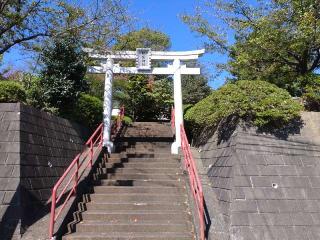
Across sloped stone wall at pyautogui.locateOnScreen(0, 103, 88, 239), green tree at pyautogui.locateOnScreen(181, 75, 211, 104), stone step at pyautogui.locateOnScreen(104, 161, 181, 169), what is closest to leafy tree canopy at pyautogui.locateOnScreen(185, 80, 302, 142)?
stone step at pyautogui.locateOnScreen(104, 161, 181, 169)

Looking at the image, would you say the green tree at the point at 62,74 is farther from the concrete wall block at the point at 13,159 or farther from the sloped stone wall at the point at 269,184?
the sloped stone wall at the point at 269,184

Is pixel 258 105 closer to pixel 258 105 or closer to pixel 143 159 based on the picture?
pixel 258 105

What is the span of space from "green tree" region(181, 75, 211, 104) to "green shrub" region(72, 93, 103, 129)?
10899mm

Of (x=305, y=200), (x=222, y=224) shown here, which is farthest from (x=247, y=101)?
(x=222, y=224)

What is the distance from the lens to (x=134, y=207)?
8039mm

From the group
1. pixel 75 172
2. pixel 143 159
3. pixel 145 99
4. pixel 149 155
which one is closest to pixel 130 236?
pixel 75 172

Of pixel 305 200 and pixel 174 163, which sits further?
pixel 174 163

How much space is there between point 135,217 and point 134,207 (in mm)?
410

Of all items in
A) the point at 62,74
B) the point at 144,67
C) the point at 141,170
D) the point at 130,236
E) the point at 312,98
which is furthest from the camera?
the point at 144,67

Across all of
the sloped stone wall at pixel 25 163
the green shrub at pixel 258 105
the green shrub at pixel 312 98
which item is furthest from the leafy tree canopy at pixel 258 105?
the sloped stone wall at pixel 25 163

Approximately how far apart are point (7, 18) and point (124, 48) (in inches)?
161

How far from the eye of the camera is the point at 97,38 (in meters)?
9.95

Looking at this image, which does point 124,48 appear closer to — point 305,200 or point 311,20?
point 311,20

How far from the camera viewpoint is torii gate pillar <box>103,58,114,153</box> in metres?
11.4
